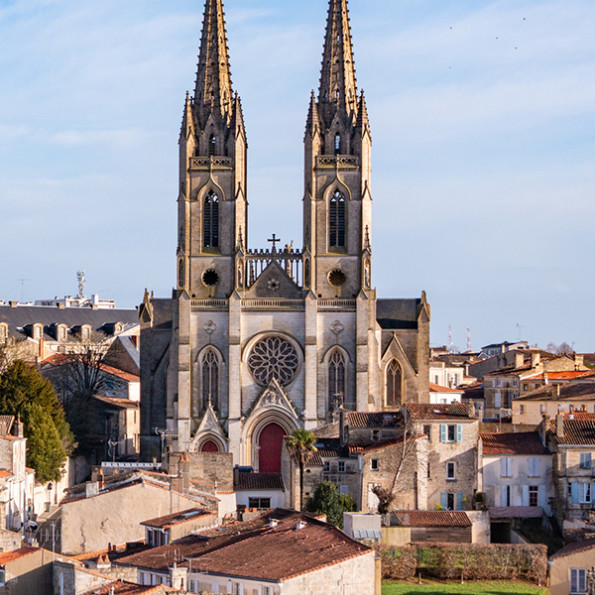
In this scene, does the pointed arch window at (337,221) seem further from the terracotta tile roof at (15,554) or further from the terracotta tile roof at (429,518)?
the terracotta tile roof at (15,554)

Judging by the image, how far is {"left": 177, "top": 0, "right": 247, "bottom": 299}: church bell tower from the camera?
8669 cm

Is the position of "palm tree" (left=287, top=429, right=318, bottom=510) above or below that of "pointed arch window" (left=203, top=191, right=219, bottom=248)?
below

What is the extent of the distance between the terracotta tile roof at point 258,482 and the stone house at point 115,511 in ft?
31.2

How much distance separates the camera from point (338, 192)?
86812mm

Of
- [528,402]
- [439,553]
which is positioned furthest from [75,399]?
[439,553]

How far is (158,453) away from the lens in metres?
86.5

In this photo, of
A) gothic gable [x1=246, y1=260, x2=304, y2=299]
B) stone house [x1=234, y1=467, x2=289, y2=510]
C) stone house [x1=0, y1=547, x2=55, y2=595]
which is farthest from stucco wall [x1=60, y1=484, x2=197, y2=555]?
gothic gable [x1=246, y1=260, x2=304, y2=299]

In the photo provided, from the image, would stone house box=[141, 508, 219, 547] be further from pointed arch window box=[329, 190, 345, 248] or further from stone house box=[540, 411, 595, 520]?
pointed arch window box=[329, 190, 345, 248]

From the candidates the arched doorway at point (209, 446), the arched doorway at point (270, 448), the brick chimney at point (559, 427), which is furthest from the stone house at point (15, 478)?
the brick chimney at point (559, 427)

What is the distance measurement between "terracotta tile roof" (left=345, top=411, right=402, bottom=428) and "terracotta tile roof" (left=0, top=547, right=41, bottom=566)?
87.5 ft

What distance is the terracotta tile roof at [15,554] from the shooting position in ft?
137

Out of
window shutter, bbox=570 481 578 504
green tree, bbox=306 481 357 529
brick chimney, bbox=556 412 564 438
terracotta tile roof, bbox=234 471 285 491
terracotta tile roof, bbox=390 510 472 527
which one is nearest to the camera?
terracotta tile roof, bbox=390 510 472 527

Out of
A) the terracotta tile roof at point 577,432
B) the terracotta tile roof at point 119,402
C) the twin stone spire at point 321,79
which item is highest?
the twin stone spire at point 321,79

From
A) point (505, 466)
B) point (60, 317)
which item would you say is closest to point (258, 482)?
point (505, 466)
